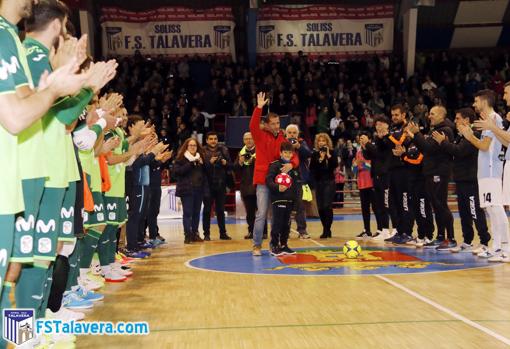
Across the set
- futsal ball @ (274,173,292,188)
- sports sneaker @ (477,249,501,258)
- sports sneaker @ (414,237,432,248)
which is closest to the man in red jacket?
futsal ball @ (274,173,292,188)

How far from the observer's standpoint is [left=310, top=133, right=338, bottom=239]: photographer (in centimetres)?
1280

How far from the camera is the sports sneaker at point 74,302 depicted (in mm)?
5918

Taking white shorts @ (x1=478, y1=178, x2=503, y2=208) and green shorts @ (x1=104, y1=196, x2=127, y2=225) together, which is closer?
green shorts @ (x1=104, y1=196, x2=127, y2=225)

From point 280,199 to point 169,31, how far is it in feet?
62.0

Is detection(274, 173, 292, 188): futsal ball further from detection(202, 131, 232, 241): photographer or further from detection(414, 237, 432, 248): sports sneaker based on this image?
detection(202, 131, 232, 241): photographer

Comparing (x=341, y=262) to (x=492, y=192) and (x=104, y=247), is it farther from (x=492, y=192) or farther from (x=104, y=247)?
(x=104, y=247)

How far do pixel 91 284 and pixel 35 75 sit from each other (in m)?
3.62

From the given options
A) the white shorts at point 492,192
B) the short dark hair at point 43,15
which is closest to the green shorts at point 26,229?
the short dark hair at point 43,15

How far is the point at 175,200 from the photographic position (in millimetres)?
18875

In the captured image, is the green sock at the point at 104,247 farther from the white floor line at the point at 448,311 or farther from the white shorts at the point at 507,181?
the white shorts at the point at 507,181

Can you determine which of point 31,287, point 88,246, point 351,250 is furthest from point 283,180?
point 31,287

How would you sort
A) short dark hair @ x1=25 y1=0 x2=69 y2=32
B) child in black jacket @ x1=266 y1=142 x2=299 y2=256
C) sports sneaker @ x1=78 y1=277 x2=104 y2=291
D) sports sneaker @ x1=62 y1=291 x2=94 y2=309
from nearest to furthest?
short dark hair @ x1=25 y1=0 x2=69 y2=32 → sports sneaker @ x1=62 y1=291 x2=94 y2=309 → sports sneaker @ x1=78 y1=277 x2=104 y2=291 → child in black jacket @ x1=266 y1=142 x2=299 y2=256

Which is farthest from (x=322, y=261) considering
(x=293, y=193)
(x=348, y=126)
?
(x=348, y=126)

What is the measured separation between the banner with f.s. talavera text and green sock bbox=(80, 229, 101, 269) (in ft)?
69.6
